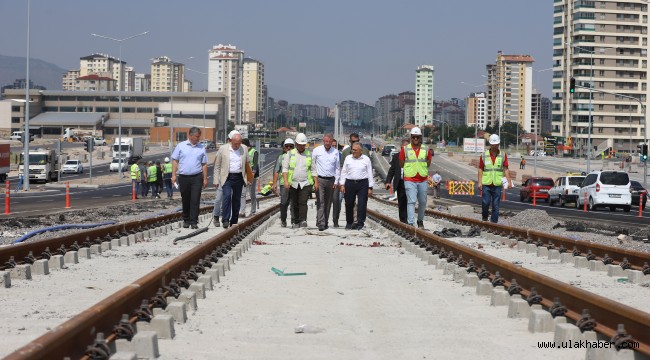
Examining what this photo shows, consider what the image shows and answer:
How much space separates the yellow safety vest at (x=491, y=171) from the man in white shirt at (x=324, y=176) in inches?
109

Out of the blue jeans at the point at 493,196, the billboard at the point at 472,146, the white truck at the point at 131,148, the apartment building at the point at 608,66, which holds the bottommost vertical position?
the blue jeans at the point at 493,196

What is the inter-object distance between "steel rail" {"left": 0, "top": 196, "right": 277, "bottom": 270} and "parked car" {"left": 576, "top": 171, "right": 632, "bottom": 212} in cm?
2559

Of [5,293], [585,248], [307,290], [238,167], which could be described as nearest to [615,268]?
[585,248]

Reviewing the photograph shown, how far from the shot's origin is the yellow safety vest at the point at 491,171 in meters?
19.1

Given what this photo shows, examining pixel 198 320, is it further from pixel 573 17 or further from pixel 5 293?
pixel 573 17

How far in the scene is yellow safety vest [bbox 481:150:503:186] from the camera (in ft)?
62.7

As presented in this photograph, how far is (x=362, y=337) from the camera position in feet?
21.7

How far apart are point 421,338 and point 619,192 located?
3641 centimetres

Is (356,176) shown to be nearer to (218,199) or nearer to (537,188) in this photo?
(218,199)

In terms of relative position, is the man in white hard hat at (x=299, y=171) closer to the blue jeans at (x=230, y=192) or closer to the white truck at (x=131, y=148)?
the blue jeans at (x=230, y=192)

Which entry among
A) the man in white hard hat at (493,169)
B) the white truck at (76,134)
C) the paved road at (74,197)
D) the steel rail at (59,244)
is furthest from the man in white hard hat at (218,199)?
the white truck at (76,134)

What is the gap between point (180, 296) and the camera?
8000 mm

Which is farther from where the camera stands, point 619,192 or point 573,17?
point 573,17

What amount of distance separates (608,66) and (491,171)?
153m
